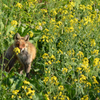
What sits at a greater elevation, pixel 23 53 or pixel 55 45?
pixel 55 45

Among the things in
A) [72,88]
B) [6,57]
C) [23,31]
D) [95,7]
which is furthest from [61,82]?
[95,7]

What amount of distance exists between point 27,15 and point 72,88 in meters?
3.55

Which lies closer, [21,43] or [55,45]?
[21,43]

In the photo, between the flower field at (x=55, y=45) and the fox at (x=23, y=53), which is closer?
the flower field at (x=55, y=45)

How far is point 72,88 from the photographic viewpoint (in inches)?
195

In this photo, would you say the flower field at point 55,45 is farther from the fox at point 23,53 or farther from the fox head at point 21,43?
the fox head at point 21,43

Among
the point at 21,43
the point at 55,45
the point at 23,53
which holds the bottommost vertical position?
the point at 23,53

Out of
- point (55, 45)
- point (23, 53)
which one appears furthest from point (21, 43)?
point (55, 45)

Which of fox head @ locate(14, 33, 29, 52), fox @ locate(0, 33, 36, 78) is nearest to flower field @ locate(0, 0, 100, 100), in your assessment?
fox @ locate(0, 33, 36, 78)

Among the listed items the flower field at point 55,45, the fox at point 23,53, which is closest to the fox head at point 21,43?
the fox at point 23,53

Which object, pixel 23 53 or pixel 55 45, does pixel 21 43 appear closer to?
pixel 23 53

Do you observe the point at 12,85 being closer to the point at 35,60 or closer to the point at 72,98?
the point at 72,98

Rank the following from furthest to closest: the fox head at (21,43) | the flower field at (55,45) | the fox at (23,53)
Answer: the fox at (23,53), the fox head at (21,43), the flower field at (55,45)

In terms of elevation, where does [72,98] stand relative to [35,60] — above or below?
below
